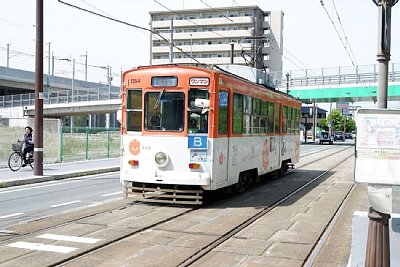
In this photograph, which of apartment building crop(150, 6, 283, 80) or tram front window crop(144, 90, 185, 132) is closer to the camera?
tram front window crop(144, 90, 185, 132)

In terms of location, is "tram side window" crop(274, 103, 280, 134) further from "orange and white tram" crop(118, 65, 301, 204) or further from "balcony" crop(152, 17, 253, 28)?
"balcony" crop(152, 17, 253, 28)

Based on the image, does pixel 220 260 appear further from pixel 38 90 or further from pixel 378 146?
pixel 38 90

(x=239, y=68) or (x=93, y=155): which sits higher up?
(x=239, y=68)

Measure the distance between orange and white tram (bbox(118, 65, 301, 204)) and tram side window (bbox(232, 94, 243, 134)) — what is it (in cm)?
2

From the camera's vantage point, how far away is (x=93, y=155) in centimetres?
2666

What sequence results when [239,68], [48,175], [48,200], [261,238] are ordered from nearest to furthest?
[261,238] < [48,200] < [48,175] < [239,68]

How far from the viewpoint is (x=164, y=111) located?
11.5m

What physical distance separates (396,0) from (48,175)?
43.0 feet

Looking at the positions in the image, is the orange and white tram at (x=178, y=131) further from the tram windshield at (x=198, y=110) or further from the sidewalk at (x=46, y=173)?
the sidewalk at (x=46, y=173)

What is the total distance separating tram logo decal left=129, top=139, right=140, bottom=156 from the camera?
38.0 ft

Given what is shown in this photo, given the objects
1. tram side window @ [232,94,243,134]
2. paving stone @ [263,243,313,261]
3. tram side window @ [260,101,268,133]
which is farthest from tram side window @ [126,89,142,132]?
paving stone @ [263,243,313,261]

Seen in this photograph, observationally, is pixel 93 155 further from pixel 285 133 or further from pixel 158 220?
pixel 158 220

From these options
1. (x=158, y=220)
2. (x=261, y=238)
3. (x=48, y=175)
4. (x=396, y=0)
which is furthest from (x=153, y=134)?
(x=48, y=175)

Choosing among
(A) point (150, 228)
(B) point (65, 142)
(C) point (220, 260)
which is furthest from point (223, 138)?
(B) point (65, 142)
